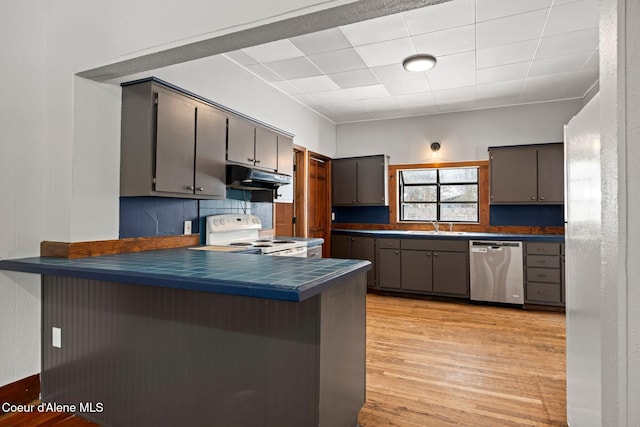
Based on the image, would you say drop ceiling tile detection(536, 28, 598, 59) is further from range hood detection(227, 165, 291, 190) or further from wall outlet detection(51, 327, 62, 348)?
wall outlet detection(51, 327, 62, 348)

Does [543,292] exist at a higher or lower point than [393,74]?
lower

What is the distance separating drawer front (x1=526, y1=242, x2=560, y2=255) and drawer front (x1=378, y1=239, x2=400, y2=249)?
171 centimetres

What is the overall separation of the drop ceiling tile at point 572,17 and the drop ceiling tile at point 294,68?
87.5 inches

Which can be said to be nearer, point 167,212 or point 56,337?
point 56,337

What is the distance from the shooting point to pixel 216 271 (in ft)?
5.98

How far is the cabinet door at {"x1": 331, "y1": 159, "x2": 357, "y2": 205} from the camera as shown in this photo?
6.06m

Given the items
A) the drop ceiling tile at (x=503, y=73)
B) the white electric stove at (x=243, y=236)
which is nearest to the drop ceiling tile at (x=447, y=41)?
the drop ceiling tile at (x=503, y=73)

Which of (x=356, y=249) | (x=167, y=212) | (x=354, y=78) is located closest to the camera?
(x=167, y=212)

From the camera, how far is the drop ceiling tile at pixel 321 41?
323cm

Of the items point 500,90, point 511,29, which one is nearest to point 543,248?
point 500,90

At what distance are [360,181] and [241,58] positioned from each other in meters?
2.90

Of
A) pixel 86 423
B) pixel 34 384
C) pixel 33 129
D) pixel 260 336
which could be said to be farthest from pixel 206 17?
pixel 34 384

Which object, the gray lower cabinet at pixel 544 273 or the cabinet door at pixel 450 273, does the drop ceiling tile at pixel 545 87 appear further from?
the cabinet door at pixel 450 273

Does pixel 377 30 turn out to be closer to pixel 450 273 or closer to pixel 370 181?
pixel 370 181
